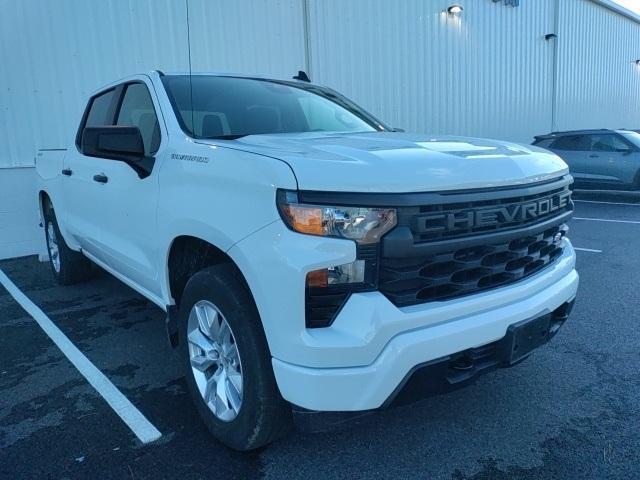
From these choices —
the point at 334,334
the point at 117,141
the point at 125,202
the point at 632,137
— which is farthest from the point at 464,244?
the point at 632,137

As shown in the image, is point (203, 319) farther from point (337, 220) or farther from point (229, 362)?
point (337, 220)

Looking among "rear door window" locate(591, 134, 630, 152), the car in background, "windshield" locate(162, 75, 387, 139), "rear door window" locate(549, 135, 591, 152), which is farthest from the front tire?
"rear door window" locate(549, 135, 591, 152)

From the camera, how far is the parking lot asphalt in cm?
235

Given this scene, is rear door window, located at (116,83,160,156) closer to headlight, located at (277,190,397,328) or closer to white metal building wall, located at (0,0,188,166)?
headlight, located at (277,190,397,328)

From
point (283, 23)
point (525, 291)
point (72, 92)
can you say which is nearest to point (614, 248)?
point (525, 291)

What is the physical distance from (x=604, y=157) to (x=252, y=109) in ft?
35.5

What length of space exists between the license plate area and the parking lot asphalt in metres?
0.42

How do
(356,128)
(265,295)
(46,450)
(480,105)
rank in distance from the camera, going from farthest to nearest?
(480,105) < (356,128) < (46,450) < (265,295)

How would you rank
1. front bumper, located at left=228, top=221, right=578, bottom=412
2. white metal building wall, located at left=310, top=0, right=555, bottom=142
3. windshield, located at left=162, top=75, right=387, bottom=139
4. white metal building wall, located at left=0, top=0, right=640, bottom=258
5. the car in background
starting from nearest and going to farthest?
front bumper, located at left=228, top=221, right=578, bottom=412 < windshield, located at left=162, top=75, right=387, bottom=139 < white metal building wall, located at left=0, top=0, right=640, bottom=258 < white metal building wall, located at left=310, top=0, right=555, bottom=142 < the car in background

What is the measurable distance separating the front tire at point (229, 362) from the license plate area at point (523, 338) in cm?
98

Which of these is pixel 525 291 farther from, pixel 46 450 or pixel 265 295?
pixel 46 450

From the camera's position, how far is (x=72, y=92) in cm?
734

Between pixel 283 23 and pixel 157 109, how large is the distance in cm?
682

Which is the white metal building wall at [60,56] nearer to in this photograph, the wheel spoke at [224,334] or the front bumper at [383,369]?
the wheel spoke at [224,334]
